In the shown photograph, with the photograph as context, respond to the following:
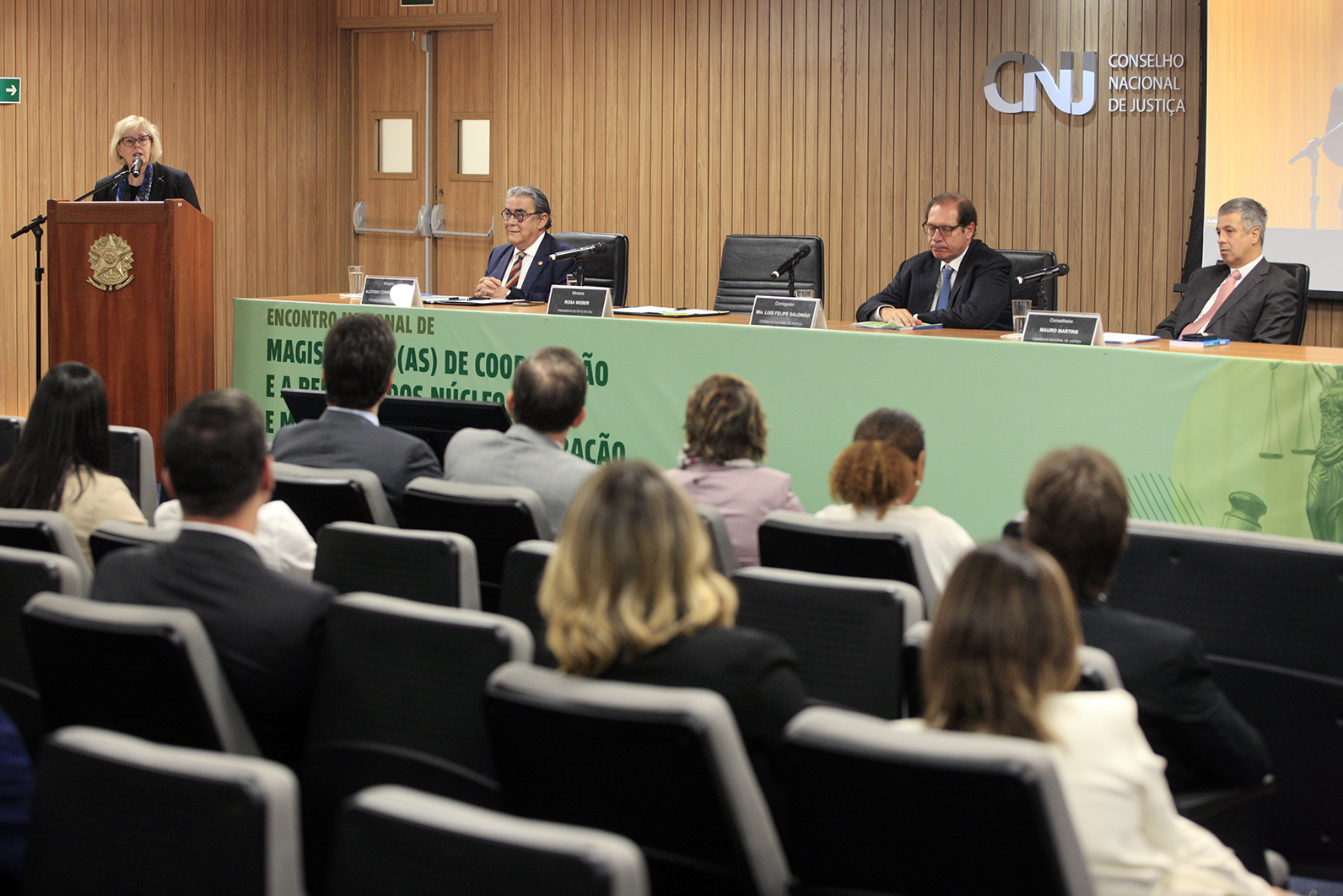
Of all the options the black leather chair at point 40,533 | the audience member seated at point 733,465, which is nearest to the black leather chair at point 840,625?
the audience member seated at point 733,465

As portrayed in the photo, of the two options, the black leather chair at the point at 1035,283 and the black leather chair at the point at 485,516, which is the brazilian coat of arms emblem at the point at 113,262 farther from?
the black leather chair at the point at 1035,283

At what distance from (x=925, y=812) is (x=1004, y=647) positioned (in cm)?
20

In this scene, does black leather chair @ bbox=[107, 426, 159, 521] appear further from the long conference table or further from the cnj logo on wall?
the cnj logo on wall

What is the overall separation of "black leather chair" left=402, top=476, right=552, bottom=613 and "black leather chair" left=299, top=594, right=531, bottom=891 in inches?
34.2

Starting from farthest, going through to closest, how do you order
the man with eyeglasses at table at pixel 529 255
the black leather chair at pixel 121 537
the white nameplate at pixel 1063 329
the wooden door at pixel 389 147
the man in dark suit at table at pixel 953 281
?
1. the wooden door at pixel 389 147
2. the man with eyeglasses at table at pixel 529 255
3. the man in dark suit at table at pixel 953 281
4. the white nameplate at pixel 1063 329
5. the black leather chair at pixel 121 537

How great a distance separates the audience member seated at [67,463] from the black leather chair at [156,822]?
5.33ft

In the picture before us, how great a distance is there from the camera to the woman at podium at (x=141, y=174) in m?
6.18

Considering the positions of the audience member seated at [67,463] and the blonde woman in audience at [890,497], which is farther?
the audience member seated at [67,463]

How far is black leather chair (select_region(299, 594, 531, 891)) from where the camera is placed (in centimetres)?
179

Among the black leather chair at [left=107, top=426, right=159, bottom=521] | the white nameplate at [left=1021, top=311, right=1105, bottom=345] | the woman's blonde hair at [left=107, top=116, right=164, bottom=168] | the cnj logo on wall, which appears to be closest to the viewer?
the black leather chair at [left=107, top=426, right=159, bottom=521]

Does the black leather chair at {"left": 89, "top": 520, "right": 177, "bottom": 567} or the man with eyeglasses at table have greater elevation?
the man with eyeglasses at table

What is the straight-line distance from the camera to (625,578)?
5.47 feet

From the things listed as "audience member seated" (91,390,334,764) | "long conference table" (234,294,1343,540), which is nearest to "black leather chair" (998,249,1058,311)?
"long conference table" (234,294,1343,540)

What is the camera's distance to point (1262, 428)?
13.1 ft
